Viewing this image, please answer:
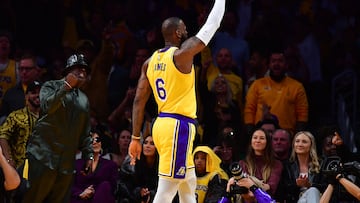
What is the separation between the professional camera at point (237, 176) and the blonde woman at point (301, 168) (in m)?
0.61

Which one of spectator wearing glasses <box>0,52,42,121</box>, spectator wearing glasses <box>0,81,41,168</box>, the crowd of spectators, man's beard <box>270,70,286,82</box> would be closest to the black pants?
spectator wearing glasses <box>0,81,41,168</box>

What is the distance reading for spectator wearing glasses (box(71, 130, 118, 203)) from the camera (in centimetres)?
1116

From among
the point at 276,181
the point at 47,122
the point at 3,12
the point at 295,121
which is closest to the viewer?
the point at 47,122

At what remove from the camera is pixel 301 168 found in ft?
36.9

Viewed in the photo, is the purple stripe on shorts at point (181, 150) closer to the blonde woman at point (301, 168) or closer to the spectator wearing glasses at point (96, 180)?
the blonde woman at point (301, 168)

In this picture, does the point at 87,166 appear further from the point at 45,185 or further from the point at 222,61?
the point at 222,61

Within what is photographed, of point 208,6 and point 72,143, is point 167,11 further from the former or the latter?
point 72,143

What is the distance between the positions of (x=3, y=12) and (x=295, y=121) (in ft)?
14.9

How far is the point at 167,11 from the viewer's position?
585 inches

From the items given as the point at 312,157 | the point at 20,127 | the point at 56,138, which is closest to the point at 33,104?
the point at 20,127

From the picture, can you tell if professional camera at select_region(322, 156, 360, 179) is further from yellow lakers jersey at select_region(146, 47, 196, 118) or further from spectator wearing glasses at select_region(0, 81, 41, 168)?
Answer: spectator wearing glasses at select_region(0, 81, 41, 168)

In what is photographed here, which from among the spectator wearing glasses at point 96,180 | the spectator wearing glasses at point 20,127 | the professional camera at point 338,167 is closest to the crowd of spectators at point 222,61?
the spectator wearing glasses at point 96,180

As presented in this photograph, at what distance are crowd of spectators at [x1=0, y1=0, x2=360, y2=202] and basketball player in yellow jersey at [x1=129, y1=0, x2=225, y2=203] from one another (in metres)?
2.57

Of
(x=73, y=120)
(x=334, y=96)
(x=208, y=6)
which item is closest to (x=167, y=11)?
(x=208, y=6)
